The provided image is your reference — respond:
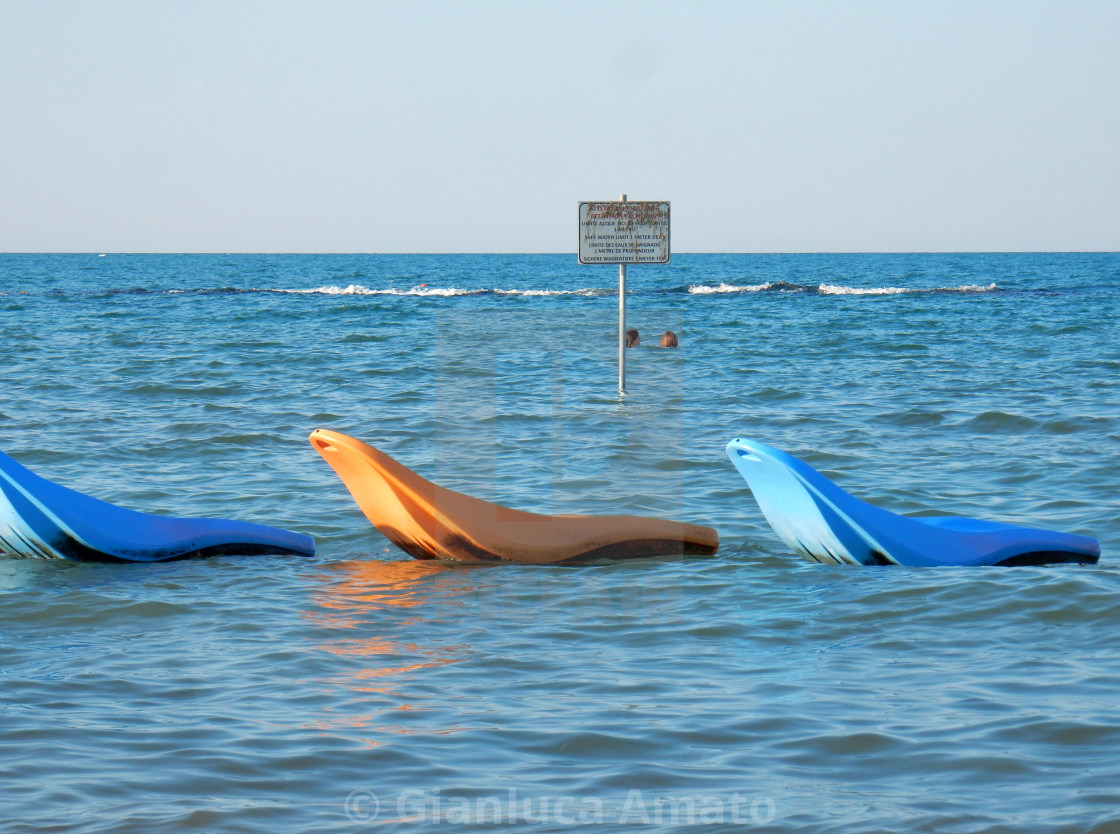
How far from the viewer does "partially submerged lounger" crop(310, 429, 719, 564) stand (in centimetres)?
682

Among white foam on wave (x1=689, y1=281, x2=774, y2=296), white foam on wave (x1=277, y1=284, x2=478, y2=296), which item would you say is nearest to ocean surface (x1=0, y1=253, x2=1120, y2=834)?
white foam on wave (x1=689, y1=281, x2=774, y2=296)

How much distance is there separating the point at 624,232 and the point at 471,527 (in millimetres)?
6869

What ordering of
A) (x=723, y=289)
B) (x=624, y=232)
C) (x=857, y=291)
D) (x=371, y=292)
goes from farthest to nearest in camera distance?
(x=371, y=292) < (x=723, y=289) < (x=857, y=291) < (x=624, y=232)

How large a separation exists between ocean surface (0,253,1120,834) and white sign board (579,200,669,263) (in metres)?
1.93

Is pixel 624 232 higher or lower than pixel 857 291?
higher

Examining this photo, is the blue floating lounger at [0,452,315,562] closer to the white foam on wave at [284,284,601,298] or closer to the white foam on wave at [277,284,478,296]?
the white foam on wave at [284,284,601,298]

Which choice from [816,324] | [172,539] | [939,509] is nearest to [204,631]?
[172,539]

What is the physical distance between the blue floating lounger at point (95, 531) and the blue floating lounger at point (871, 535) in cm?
312

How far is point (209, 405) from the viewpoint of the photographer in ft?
45.9

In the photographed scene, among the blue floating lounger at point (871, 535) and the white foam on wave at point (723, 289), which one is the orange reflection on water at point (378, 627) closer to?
the blue floating lounger at point (871, 535)

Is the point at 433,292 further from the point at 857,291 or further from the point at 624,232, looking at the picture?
the point at 624,232

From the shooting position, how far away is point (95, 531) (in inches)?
273

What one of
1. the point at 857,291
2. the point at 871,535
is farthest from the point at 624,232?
the point at 857,291

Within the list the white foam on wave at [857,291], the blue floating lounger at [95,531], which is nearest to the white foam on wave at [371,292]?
the white foam on wave at [857,291]
